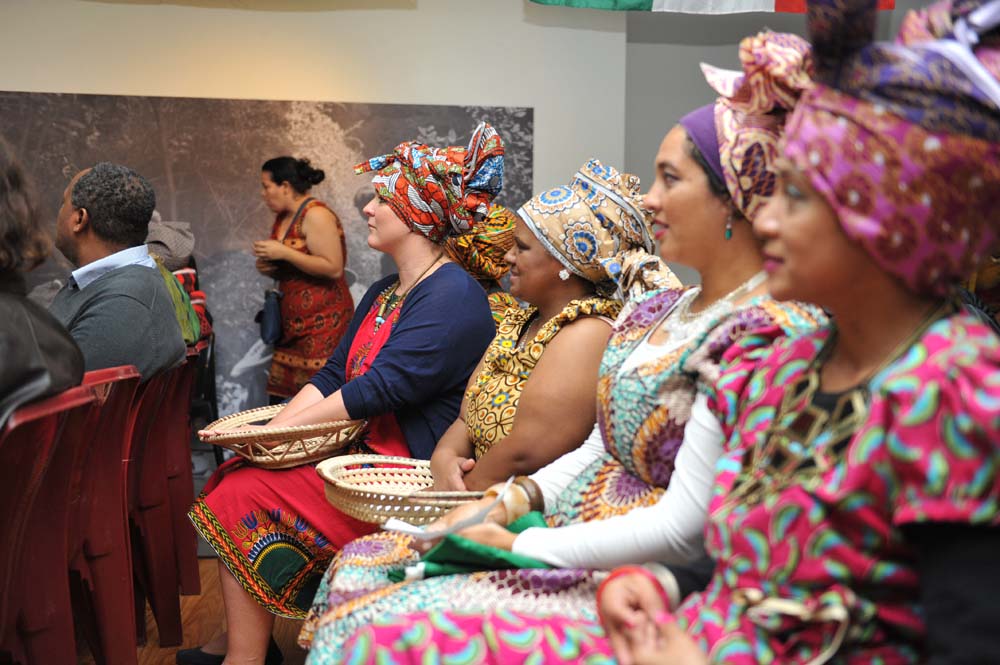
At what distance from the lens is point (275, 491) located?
2703 mm

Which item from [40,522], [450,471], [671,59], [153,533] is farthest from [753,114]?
[671,59]

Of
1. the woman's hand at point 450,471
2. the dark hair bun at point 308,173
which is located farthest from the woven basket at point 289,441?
the dark hair bun at point 308,173

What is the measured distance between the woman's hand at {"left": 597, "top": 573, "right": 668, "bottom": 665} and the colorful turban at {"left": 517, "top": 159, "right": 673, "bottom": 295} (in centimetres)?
104

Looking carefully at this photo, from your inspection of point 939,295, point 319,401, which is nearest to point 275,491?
point 319,401

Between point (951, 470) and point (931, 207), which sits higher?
point (931, 207)

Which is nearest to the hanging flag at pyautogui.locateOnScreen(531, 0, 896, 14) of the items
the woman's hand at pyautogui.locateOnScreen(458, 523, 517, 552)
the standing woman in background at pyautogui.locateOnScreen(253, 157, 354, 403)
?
the standing woman in background at pyautogui.locateOnScreen(253, 157, 354, 403)

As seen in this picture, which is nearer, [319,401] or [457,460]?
[457,460]

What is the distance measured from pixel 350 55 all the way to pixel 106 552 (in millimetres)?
3737

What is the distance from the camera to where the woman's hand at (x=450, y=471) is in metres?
2.39

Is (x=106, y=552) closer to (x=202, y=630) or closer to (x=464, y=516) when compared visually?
(x=202, y=630)

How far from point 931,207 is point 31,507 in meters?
1.63

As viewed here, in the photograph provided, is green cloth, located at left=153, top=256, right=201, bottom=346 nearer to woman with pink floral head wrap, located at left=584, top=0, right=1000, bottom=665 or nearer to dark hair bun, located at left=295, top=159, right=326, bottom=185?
dark hair bun, located at left=295, top=159, right=326, bottom=185

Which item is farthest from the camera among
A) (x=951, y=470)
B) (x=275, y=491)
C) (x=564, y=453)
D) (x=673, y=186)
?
(x=275, y=491)

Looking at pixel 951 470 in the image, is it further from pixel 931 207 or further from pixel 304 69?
pixel 304 69
